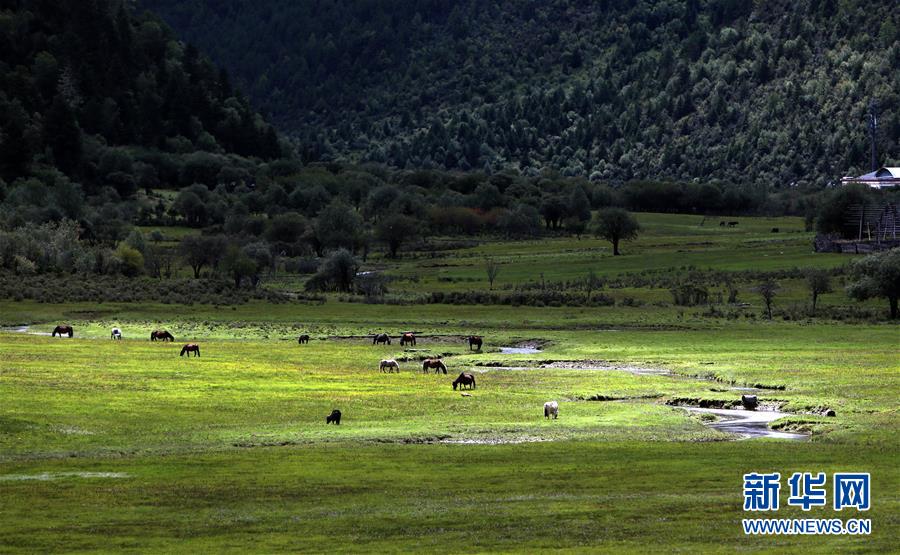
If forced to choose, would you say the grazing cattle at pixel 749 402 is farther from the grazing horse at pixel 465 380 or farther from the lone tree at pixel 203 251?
the lone tree at pixel 203 251

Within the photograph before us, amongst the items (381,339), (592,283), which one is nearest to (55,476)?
(381,339)

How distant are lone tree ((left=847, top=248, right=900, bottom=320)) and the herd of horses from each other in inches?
1202

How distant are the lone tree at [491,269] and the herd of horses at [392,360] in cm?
4067

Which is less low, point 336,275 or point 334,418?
point 336,275

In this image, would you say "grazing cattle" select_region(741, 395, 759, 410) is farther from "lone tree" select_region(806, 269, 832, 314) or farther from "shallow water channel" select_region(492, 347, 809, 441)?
"lone tree" select_region(806, 269, 832, 314)

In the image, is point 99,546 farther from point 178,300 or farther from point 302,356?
point 178,300

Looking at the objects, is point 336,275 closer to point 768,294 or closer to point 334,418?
point 768,294

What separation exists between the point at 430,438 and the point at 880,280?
215 feet

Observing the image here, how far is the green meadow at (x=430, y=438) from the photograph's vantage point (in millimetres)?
37312

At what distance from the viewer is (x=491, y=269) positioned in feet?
503

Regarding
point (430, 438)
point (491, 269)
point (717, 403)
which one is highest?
point (491, 269)

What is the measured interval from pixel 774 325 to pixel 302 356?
118 feet

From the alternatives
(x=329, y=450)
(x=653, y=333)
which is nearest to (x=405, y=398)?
(x=329, y=450)

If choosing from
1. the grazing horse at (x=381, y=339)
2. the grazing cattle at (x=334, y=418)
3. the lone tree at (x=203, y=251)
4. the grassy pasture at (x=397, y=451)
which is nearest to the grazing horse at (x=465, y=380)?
the grassy pasture at (x=397, y=451)
